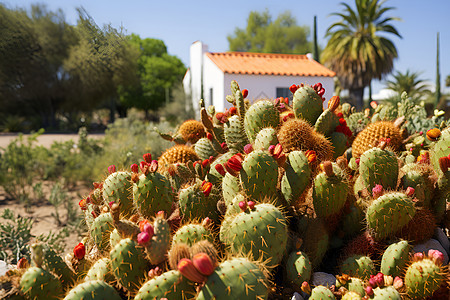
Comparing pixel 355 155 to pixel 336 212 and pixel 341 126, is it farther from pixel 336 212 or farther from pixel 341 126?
pixel 336 212

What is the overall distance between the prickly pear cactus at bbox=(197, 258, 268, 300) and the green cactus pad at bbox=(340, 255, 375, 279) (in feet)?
1.70

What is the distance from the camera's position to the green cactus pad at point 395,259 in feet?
4.84

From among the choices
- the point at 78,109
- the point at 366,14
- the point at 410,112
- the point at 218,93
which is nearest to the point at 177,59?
the point at 78,109

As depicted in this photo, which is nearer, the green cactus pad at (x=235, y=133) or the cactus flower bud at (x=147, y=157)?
the cactus flower bud at (x=147, y=157)

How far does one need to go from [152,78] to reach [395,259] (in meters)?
41.5

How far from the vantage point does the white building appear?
13844 mm

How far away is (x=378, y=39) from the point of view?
23.0 meters

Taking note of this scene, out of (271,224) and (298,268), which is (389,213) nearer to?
(298,268)

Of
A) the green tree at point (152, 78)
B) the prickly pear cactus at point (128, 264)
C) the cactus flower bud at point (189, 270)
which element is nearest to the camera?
the cactus flower bud at point (189, 270)

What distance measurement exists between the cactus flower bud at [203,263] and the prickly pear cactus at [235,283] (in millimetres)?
36

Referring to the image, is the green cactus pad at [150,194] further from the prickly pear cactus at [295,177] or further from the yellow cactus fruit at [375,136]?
the yellow cactus fruit at [375,136]

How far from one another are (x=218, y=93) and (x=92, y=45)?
12.5 metres

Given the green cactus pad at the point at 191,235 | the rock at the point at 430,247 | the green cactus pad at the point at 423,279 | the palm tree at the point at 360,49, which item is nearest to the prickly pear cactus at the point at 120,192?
the green cactus pad at the point at 191,235

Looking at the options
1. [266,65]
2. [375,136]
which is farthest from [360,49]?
[375,136]
